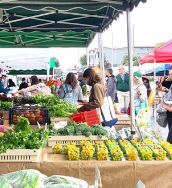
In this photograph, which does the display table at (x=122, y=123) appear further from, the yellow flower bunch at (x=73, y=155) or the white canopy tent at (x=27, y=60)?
the white canopy tent at (x=27, y=60)

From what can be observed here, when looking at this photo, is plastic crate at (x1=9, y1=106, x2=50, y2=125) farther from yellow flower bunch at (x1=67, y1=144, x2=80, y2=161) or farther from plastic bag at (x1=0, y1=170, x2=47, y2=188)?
plastic bag at (x1=0, y1=170, x2=47, y2=188)

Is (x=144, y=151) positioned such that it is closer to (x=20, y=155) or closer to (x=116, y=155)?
(x=116, y=155)

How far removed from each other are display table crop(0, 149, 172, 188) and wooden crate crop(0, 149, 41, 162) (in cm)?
4

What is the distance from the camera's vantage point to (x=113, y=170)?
3.48 metres

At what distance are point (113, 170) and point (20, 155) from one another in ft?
2.66

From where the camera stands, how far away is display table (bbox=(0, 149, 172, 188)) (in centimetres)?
346

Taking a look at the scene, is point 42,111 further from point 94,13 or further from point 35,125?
point 94,13

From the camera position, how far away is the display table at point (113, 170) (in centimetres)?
346

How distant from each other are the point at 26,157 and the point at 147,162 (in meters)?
1.04

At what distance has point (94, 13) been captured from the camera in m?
6.71

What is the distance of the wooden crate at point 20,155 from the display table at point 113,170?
42 mm

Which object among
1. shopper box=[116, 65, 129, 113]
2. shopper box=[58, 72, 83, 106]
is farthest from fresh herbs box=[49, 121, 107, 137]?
shopper box=[116, 65, 129, 113]

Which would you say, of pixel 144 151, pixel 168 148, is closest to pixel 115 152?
pixel 144 151

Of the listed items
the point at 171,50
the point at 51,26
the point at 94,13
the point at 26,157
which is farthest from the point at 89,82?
the point at 171,50
